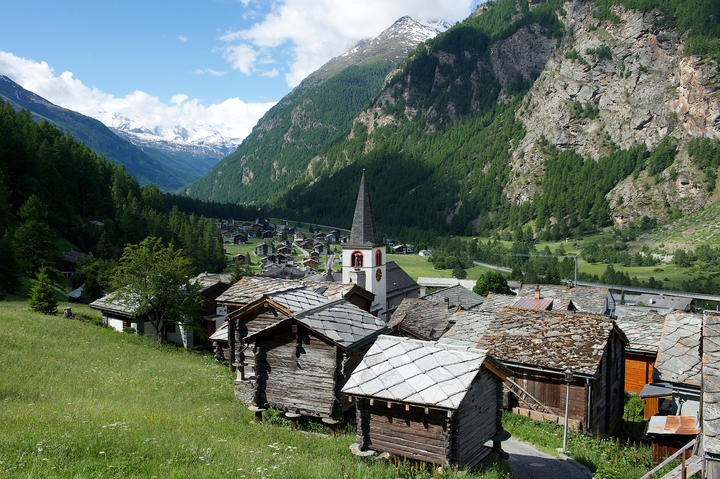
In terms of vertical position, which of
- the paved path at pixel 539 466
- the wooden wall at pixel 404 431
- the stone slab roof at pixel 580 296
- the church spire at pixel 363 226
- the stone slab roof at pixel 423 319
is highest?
the church spire at pixel 363 226

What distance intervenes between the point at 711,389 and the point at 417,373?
23.6 ft

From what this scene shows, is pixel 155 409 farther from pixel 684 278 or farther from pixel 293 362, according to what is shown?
pixel 684 278

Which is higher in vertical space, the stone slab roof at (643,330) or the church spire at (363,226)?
the church spire at (363,226)

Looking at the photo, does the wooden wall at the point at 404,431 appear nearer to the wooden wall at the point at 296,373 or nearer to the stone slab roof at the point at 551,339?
the wooden wall at the point at 296,373

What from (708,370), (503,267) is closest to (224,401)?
(708,370)

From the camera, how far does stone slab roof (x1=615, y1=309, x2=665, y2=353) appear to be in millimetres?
31612

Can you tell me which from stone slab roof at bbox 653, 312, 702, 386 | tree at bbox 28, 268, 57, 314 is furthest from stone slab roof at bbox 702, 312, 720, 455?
tree at bbox 28, 268, 57, 314

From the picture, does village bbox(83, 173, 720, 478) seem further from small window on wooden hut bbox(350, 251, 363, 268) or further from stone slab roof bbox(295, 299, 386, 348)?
small window on wooden hut bbox(350, 251, 363, 268)

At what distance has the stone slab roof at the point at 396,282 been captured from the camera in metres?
69.7

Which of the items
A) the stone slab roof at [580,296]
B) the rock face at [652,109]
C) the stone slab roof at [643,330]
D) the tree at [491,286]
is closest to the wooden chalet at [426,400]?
the stone slab roof at [643,330]

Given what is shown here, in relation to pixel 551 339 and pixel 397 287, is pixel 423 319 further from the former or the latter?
pixel 397 287

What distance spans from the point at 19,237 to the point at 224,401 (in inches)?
1873

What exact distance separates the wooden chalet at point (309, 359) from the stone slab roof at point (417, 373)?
256 centimetres

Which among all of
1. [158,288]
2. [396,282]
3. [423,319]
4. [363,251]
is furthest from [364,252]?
[158,288]
